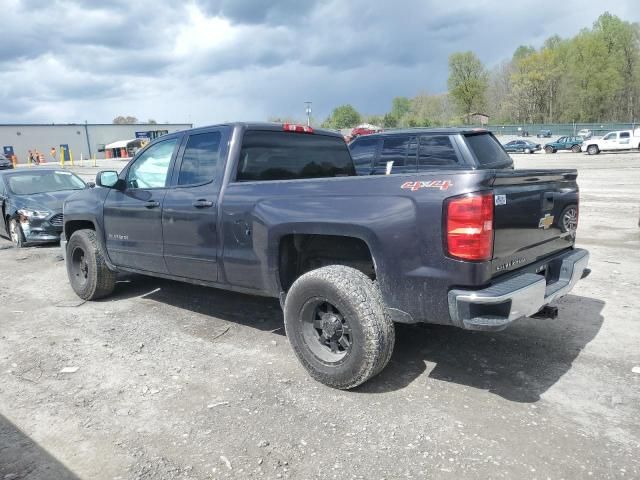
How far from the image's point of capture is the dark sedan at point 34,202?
30.7 ft

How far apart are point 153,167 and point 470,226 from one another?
347cm

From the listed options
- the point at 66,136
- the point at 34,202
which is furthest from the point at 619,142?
the point at 66,136

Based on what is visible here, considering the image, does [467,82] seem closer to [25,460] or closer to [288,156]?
[288,156]

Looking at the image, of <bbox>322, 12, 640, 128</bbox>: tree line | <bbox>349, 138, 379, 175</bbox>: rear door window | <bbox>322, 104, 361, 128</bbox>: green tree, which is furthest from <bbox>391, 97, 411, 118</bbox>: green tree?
<bbox>349, 138, 379, 175</bbox>: rear door window

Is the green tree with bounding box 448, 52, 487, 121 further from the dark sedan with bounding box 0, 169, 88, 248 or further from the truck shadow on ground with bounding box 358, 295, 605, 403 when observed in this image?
the truck shadow on ground with bounding box 358, 295, 605, 403

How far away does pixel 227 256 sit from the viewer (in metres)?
4.25

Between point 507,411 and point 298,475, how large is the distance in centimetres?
145

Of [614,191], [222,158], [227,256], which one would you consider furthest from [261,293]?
Answer: [614,191]

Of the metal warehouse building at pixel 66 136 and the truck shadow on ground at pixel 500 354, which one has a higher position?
the metal warehouse building at pixel 66 136

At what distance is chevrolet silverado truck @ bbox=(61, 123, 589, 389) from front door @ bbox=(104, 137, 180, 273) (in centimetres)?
2

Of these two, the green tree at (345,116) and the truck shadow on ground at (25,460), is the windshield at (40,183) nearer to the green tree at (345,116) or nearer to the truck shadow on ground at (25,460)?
the truck shadow on ground at (25,460)

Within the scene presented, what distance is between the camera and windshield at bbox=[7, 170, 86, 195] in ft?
33.3

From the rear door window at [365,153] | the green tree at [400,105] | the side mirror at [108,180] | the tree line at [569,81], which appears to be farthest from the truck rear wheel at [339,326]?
the green tree at [400,105]

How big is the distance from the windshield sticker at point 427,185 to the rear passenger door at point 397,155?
551 cm
